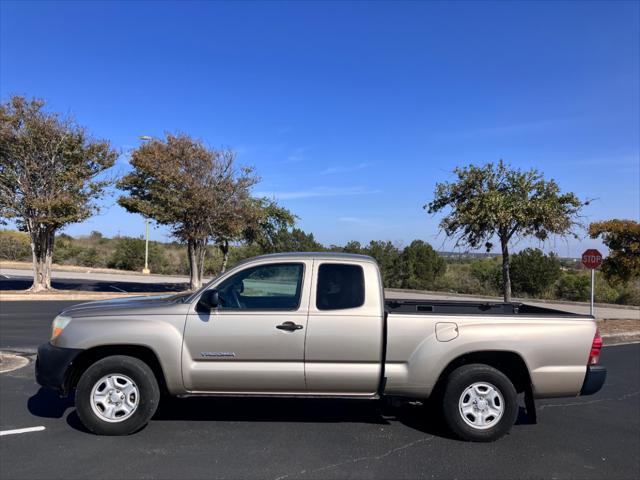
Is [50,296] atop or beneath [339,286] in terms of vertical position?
beneath

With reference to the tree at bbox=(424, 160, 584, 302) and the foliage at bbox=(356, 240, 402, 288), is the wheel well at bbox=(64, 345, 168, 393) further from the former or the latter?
the foliage at bbox=(356, 240, 402, 288)

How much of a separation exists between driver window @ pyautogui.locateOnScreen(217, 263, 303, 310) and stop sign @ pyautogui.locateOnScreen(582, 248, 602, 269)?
1334cm

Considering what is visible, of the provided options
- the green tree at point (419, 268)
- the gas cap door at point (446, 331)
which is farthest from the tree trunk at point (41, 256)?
the green tree at point (419, 268)

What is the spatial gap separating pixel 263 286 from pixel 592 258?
1346cm

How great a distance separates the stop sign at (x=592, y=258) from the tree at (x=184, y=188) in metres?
13.5

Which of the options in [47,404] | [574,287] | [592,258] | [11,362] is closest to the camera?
[47,404]

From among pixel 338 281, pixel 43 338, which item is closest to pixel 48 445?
pixel 338 281

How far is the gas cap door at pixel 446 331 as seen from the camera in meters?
5.00

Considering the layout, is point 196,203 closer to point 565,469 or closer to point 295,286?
point 295,286

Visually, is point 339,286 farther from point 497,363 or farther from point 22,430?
point 22,430

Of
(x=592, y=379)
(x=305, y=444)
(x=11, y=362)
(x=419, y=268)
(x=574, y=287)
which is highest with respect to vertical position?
(x=419, y=268)

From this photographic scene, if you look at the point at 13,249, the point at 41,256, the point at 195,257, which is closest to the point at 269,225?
the point at 195,257

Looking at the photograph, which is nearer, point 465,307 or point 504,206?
point 465,307

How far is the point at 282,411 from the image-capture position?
5.91m
